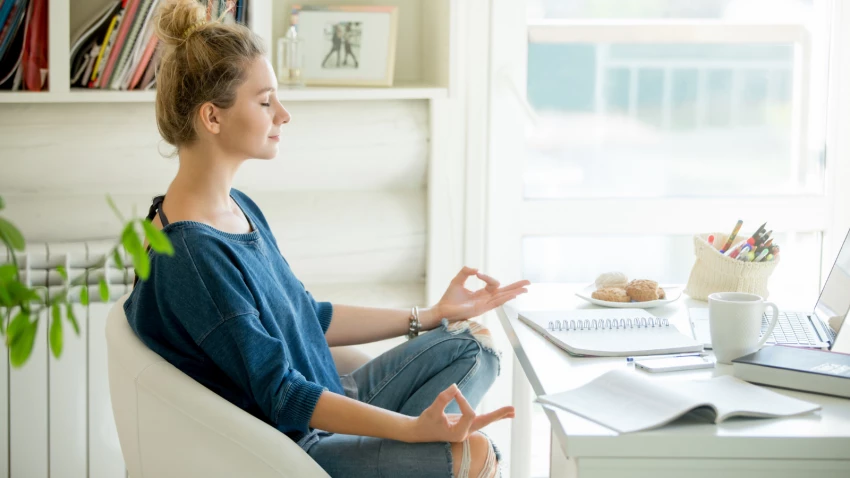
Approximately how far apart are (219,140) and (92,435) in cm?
101

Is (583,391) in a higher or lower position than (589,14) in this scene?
lower

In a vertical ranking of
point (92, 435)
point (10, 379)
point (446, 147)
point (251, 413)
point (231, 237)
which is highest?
point (446, 147)

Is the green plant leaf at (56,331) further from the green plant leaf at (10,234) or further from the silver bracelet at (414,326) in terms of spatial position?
the silver bracelet at (414,326)

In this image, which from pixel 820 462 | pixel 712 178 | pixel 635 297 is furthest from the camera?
pixel 712 178

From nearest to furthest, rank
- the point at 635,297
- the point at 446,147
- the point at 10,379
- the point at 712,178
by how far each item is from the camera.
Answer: the point at 635,297 → the point at 10,379 → the point at 446,147 → the point at 712,178

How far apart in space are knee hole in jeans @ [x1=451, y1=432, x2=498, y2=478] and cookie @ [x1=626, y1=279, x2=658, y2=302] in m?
0.52

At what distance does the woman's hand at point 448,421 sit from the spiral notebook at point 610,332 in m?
0.22

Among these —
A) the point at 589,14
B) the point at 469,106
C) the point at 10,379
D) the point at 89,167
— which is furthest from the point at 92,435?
the point at 589,14

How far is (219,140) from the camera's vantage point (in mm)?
1522

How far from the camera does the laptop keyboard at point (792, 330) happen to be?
1.51 metres

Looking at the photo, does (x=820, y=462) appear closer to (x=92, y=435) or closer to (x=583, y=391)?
(x=583, y=391)

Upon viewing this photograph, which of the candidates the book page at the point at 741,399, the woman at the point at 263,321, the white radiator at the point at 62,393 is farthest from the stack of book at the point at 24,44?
the book page at the point at 741,399

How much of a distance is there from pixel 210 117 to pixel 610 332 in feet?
2.37

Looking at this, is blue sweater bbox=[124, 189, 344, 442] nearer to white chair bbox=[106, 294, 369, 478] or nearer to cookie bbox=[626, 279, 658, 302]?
white chair bbox=[106, 294, 369, 478]
